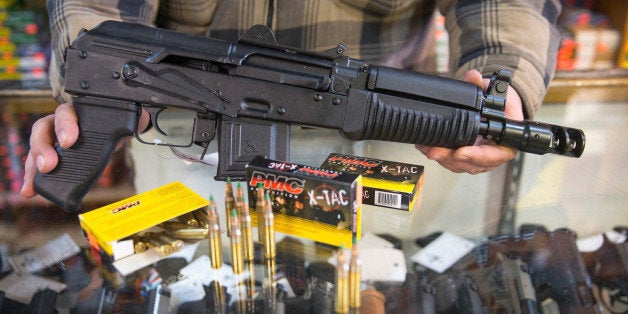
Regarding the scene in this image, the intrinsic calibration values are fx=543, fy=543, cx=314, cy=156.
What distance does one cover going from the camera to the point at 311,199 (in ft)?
3.04

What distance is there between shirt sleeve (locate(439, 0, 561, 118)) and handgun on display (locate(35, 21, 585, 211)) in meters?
0.21

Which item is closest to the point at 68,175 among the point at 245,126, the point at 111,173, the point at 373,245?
the point at 111,173

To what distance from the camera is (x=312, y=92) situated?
3.22ft

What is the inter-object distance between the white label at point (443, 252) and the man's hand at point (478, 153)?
0.56 ft

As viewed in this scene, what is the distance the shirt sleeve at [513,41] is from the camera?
1188mm

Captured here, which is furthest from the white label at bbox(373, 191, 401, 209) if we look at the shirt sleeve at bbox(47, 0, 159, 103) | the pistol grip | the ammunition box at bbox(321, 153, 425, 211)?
the shirt sleeve at bbox(47, 0, 159, 103)

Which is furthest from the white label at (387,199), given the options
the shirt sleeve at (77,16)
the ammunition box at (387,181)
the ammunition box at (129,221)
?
the shirt sleeve at (77,16)

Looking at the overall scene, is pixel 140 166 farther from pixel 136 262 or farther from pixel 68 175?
pixel 136 262

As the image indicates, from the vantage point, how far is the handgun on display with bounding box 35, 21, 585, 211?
953 mm

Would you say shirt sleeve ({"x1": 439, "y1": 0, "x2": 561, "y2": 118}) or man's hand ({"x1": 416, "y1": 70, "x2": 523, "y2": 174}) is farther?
shirt sleeve ({"x1": 439, "y1": 0, "x2": 561, "y2": 118})

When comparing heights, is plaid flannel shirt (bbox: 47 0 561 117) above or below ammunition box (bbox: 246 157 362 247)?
above

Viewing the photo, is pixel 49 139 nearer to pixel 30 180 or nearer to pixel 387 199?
pixel 30 180

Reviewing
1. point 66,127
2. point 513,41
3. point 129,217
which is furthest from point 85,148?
point 513,41

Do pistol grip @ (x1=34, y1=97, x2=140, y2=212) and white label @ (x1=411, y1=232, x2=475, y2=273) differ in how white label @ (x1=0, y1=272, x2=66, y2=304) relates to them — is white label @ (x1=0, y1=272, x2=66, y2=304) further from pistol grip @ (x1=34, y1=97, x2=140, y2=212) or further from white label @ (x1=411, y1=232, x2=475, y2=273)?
white label @ (x1=411, y1=232, x2=475, y2=273)
